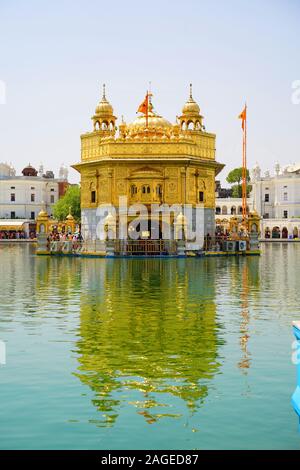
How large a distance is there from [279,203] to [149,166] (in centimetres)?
3929

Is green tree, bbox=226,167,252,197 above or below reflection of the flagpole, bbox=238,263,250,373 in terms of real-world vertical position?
above

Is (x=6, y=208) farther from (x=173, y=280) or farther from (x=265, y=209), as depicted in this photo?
(x=173, y=280)

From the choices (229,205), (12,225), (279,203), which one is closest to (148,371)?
(12,225)

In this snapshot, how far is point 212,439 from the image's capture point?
21.4ft

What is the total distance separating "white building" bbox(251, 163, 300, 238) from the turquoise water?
6154cm

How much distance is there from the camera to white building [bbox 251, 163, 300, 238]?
79062 millimetres

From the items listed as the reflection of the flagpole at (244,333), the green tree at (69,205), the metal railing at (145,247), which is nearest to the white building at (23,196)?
the green tree at (69,205)

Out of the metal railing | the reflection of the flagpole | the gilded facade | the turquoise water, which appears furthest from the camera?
the gilded facade

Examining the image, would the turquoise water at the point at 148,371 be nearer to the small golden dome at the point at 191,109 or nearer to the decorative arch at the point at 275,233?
the small golden dome at the point at 191,109

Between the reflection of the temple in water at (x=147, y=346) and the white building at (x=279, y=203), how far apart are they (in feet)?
196

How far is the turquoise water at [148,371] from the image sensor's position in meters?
6.72

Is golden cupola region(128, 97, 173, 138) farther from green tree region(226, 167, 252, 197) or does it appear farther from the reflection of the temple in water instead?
green tree region(226, 167, 252, 197)

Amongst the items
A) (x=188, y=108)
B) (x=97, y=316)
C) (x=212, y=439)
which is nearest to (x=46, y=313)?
(x=97, y=316)

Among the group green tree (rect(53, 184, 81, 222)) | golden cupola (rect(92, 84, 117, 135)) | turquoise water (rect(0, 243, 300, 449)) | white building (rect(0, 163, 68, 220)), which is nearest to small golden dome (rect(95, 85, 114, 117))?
golden cupola (rect(92, 84, 117, 135))
